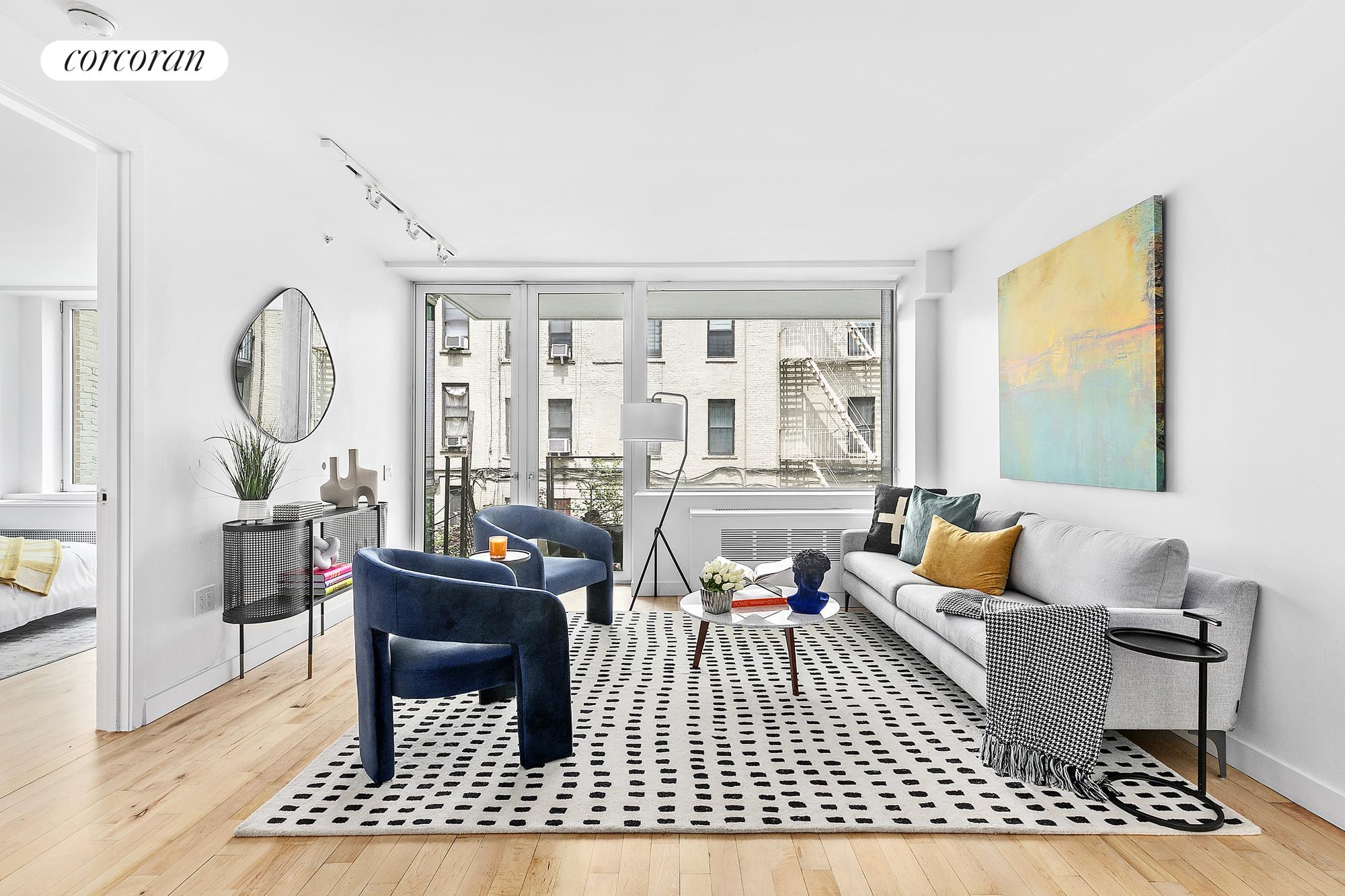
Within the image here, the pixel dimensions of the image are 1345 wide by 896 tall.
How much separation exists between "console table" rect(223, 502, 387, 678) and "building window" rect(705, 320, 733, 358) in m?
3.05

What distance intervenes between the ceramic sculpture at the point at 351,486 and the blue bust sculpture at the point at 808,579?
2577mm

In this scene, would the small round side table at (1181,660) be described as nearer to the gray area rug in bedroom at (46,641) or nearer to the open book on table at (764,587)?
the open book on table at (764,587)

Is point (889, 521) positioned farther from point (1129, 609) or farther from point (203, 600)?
point (203, 600)

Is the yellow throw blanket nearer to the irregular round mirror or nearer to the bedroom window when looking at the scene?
the bedroom window

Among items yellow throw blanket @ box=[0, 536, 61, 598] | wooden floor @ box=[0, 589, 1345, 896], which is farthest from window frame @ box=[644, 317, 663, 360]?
yellow throw blanket @ box=[0, 536, 61, 598]

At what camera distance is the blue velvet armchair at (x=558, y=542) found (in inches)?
155

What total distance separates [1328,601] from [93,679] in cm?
500

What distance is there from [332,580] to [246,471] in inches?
29.0

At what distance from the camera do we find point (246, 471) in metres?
3.47

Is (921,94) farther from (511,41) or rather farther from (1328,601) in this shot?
(1328,601)

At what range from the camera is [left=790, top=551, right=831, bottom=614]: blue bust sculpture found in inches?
131

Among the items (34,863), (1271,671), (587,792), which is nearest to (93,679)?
(34,863)

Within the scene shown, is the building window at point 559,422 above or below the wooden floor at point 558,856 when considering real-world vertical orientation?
above

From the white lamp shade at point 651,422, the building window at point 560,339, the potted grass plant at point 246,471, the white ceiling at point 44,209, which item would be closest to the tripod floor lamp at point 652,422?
the white lamp shade at point 651,422
